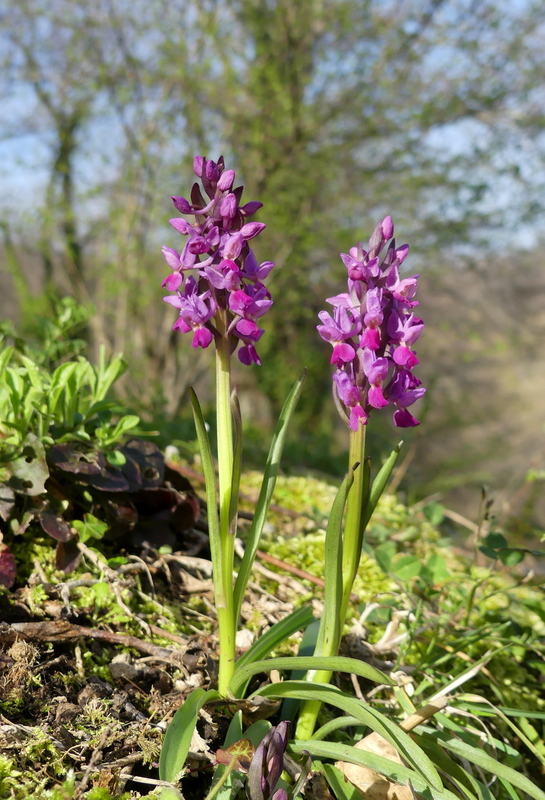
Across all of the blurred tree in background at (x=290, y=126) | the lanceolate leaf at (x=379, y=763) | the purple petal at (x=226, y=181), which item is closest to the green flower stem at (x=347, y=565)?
the lanceolate leaf at (x=379, y=763)

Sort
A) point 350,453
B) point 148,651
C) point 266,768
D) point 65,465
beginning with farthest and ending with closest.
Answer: point 65,465 → point 148,651 → point 350,453 → point 266,768

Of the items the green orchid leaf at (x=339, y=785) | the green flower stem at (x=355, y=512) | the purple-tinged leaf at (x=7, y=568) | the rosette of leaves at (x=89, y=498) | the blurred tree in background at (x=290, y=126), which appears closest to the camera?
the green orchid leaf at (x=339, y=785)

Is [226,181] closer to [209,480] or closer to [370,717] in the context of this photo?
[209,480]

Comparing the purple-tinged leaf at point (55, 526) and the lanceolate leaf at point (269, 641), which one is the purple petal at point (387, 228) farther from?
the purple-tinged leaf at point (55, 526)

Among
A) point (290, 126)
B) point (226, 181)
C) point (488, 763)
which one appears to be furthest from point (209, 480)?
point (290, 126)

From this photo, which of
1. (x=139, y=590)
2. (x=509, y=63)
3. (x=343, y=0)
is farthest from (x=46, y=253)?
(x=139, y=590)

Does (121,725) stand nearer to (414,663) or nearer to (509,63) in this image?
(414,663)
